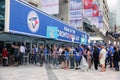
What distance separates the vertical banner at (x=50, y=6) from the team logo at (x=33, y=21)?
11.8 meters

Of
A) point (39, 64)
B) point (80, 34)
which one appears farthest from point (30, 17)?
point (80, 34)

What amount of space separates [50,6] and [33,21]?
13.7 metres

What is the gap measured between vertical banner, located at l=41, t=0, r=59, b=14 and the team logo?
467 inches

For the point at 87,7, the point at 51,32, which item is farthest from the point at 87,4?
the point at 51,32

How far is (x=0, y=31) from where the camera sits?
22.8 metres

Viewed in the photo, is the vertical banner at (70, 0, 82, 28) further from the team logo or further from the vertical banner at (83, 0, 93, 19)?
the team logo

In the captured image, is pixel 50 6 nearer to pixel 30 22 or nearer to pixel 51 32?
pixel 51 32

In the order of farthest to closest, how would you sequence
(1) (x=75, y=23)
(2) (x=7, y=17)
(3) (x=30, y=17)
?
(1) (x=75, y=23) < (3) (x=30, y=17) < (2) (x=7, y=17)

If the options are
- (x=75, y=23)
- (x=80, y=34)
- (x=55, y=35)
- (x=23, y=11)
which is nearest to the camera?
(x=23, y=11)

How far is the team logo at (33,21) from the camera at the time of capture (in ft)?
87.1

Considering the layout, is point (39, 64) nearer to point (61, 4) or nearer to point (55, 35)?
point (55, 35)

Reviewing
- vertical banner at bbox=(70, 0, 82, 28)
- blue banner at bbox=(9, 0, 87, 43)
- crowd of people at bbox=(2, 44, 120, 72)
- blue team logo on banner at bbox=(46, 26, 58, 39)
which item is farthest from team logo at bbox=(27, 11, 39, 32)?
vertical banner at bbox=(70, 0, 82, 28)

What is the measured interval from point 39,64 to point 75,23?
14.8 m

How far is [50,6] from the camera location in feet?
135
